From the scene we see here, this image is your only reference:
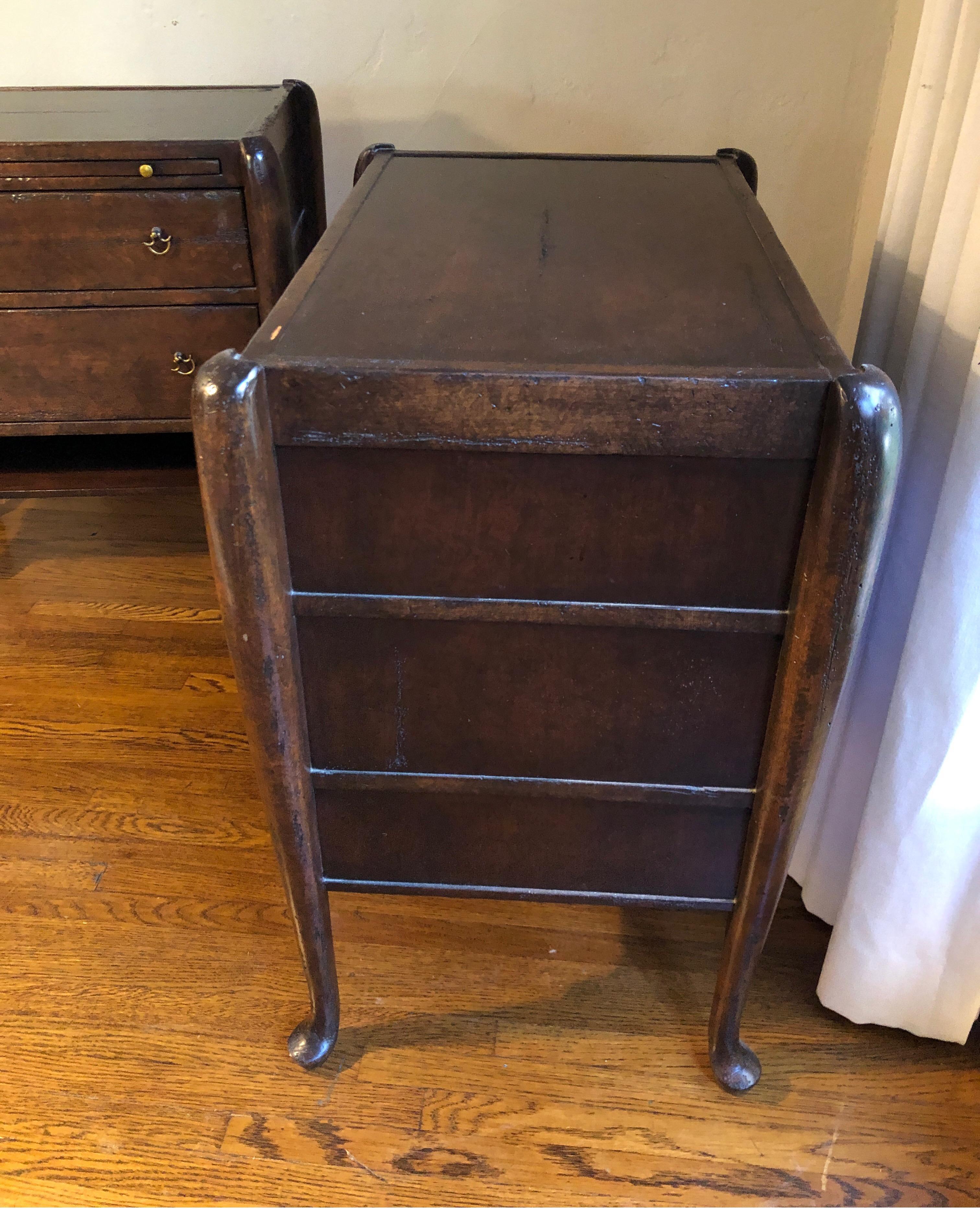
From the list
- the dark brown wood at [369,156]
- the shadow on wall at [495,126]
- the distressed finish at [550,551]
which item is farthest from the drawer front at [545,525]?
the shadow on wall at [495,126]

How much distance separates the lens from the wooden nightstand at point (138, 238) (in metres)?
1.35

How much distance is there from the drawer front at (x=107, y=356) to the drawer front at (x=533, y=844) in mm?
826

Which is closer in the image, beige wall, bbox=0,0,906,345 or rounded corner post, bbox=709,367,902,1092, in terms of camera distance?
rounded corner post, bbox=709,367,902,1092

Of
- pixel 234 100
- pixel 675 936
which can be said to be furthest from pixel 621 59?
pixel 675 936

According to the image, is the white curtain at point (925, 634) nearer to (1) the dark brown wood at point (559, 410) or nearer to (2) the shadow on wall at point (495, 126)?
(1) the dark brown wood at point (559, 410)

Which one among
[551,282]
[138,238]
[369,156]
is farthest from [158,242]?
[551,282]

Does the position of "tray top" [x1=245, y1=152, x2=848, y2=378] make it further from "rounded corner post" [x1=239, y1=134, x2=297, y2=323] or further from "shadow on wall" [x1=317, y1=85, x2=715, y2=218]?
"shadow on wall" [x1=317, y1=85, x2=715, y2=218]

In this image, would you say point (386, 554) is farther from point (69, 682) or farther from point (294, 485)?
point (69, 682)

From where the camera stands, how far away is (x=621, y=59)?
1602mm

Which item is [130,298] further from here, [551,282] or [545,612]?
[545,612]

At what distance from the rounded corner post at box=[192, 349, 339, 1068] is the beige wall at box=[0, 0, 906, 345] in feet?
3.80

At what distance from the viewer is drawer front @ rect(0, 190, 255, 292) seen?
53.8 inches

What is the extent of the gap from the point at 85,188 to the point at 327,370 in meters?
0.90

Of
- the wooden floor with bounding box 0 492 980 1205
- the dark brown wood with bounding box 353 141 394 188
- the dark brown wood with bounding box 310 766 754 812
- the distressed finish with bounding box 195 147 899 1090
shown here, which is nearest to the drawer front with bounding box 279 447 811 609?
the distressed finish with bounding box 195 147 899 1090
